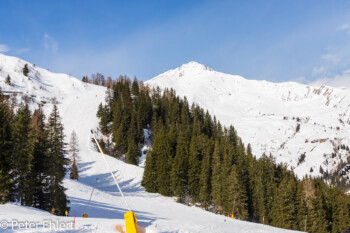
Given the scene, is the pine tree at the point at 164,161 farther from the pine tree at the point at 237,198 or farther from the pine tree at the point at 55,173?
the pine tree at the point at 55,173

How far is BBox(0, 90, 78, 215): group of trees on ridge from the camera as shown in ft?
78.0

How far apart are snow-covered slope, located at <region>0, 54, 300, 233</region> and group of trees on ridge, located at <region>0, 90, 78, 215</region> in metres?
3.88

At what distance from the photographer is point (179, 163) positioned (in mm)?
53969

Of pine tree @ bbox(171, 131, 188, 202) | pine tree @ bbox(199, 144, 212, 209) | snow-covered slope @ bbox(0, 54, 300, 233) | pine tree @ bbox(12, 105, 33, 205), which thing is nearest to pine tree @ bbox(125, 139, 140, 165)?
snow-covered slope @ bbox(0, 54, 300, 233)

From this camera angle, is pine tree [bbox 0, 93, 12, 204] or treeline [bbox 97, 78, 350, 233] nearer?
pine tree [bbox 0, 93, 12, 204]

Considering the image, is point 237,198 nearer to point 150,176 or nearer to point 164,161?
point 164,161

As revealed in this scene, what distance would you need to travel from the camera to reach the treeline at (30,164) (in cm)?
2381

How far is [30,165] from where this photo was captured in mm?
25047

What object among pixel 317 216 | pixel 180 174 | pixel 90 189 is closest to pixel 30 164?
pixel 90 189

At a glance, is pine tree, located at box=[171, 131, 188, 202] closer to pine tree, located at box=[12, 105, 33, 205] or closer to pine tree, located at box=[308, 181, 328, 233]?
pine tree, located at box=[308, 181, 328, 233]

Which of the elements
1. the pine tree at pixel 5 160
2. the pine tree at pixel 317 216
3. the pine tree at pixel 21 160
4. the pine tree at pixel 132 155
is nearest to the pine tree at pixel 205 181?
the pine tree at pixel 317 216

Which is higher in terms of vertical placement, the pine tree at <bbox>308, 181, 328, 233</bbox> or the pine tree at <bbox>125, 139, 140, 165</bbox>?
the pine tree at <bbox>125, 139, 140, 165</bbox>

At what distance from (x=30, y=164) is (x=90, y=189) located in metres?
19.7

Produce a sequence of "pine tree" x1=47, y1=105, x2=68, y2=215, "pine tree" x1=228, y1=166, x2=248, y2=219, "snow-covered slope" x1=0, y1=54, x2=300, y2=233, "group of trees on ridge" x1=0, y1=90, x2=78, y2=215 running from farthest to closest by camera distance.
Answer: "pine tree" x1=228, y1=166, x2=248, y2=219 → "pine tree" x1=47, y1=105, x2=68, y2=215 → "group of trees on ridge" x1=0, y1=90, x2=78, y2=215 → "snow-covered slope" x1=0, y1=54, x2=300, y2=233
